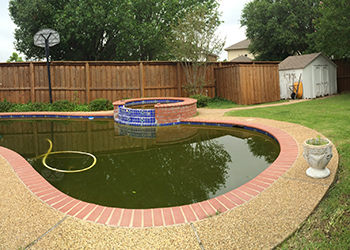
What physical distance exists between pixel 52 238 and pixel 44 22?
18085 mm

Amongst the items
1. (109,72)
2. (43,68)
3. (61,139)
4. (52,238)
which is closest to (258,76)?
(109,72)

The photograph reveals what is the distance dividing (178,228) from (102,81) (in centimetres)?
1206

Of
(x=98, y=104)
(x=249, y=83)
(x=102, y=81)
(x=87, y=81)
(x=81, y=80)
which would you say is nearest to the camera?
(x=98, y=104)

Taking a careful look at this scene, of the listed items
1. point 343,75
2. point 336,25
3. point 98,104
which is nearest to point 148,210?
point 98,104

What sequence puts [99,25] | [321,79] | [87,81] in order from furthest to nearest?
1. [99,25]
2. [321,79]
3. [87,81]

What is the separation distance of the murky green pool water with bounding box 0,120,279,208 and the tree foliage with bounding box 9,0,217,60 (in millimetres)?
10333

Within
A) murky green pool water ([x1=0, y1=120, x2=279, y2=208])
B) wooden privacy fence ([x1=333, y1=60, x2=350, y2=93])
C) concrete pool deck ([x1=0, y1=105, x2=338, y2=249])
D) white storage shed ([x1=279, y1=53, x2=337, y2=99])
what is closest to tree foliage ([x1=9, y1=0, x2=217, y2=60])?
white storage shed ([x1=279, y1=53, x2=337, y2=99])

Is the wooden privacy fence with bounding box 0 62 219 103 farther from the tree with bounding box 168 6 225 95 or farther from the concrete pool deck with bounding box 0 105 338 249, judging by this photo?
the concrete pool deck with bounding box 0 105 338 249

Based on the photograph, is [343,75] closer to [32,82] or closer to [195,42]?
[195,42]

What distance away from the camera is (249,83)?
41.9ft

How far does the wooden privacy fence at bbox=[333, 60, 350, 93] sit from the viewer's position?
648 inches

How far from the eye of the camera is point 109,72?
13.6 meters

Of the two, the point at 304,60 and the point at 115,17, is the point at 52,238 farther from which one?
the point at 115,17

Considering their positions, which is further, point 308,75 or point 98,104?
point 308,75
